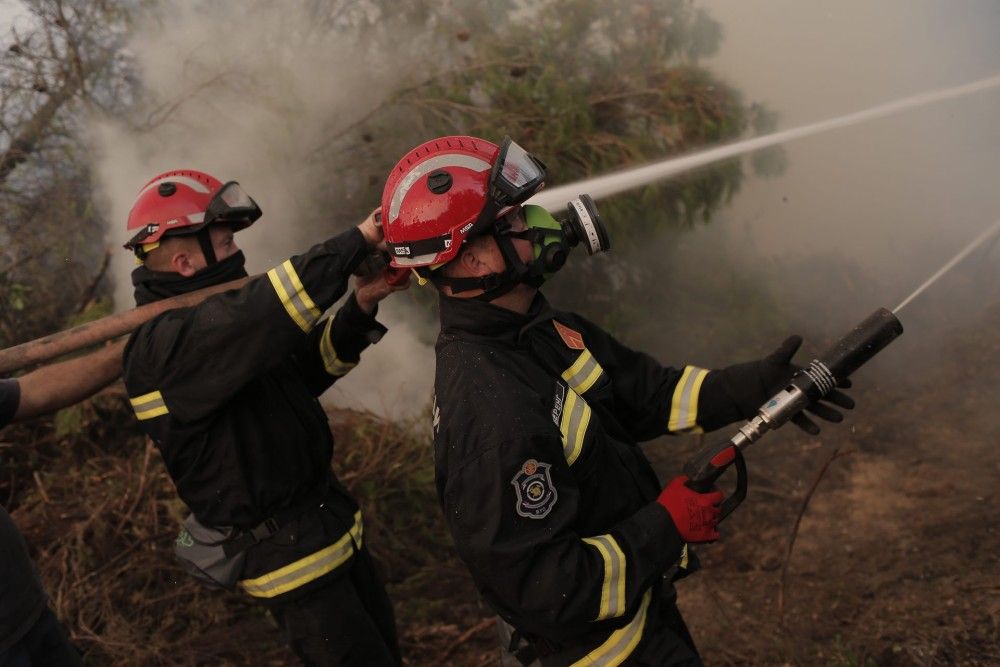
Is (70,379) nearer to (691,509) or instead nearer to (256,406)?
(256,406)

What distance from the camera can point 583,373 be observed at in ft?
7.43

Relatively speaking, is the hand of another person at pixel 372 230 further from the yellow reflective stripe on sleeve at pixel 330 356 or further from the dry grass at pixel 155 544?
the dry grass at pixel 155 544

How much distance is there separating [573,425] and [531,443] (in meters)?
0.21

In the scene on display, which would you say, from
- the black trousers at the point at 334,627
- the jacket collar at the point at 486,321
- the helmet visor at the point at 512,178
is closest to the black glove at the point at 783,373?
the jacket collar at the point at 486,321

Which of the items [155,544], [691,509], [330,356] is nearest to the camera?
[691,509]

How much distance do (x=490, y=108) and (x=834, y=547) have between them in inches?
140

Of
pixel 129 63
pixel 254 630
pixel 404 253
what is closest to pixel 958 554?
pixel 404 253

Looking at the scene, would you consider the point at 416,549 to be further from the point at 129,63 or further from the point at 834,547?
the point at 129,63

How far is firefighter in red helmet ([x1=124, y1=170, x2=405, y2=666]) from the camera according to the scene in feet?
8.11

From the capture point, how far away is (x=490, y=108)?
5.39m

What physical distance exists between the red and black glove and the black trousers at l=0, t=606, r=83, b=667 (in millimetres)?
2226

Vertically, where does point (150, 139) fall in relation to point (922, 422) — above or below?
above

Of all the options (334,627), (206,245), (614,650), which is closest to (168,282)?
(206,245)

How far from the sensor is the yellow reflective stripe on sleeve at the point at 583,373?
224cm
